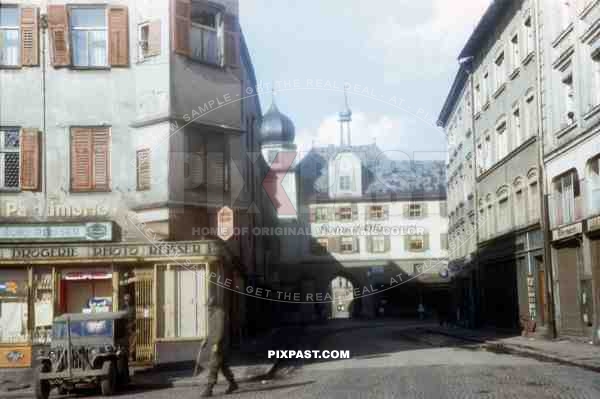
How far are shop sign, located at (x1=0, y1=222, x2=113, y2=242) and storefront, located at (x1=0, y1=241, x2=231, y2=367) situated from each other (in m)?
0.28

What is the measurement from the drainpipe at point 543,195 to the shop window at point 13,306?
17.2m

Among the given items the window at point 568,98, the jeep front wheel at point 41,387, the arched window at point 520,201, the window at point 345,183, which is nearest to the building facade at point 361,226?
the window at point 345,183

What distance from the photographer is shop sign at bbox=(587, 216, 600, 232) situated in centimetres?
2439

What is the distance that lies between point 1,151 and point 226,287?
7.61 m

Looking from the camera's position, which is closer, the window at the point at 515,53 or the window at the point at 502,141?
the window at the point at 515,53

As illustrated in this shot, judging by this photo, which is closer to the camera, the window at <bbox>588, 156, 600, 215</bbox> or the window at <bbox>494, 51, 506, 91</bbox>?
the window at <bbox>588, 156, 600, 215</bbox>

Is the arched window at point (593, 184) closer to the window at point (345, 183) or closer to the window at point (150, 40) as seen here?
the window at point (150, 40)

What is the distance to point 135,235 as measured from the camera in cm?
2289

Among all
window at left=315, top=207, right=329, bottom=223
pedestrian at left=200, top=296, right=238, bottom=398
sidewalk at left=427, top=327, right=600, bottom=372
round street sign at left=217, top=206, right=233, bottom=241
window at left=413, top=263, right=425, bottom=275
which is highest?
window at left=315, top=207, right=329, bottom=223

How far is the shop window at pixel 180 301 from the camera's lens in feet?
73.5

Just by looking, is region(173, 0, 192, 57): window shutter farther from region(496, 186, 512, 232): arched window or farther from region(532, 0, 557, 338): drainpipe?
region(496, 186, 512, 232): arched window

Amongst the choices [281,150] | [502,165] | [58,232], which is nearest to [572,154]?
[502,165]

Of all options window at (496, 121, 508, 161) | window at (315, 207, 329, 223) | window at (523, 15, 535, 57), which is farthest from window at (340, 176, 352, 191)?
window at (523, 15, 535, 57)

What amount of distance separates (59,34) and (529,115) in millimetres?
17793
